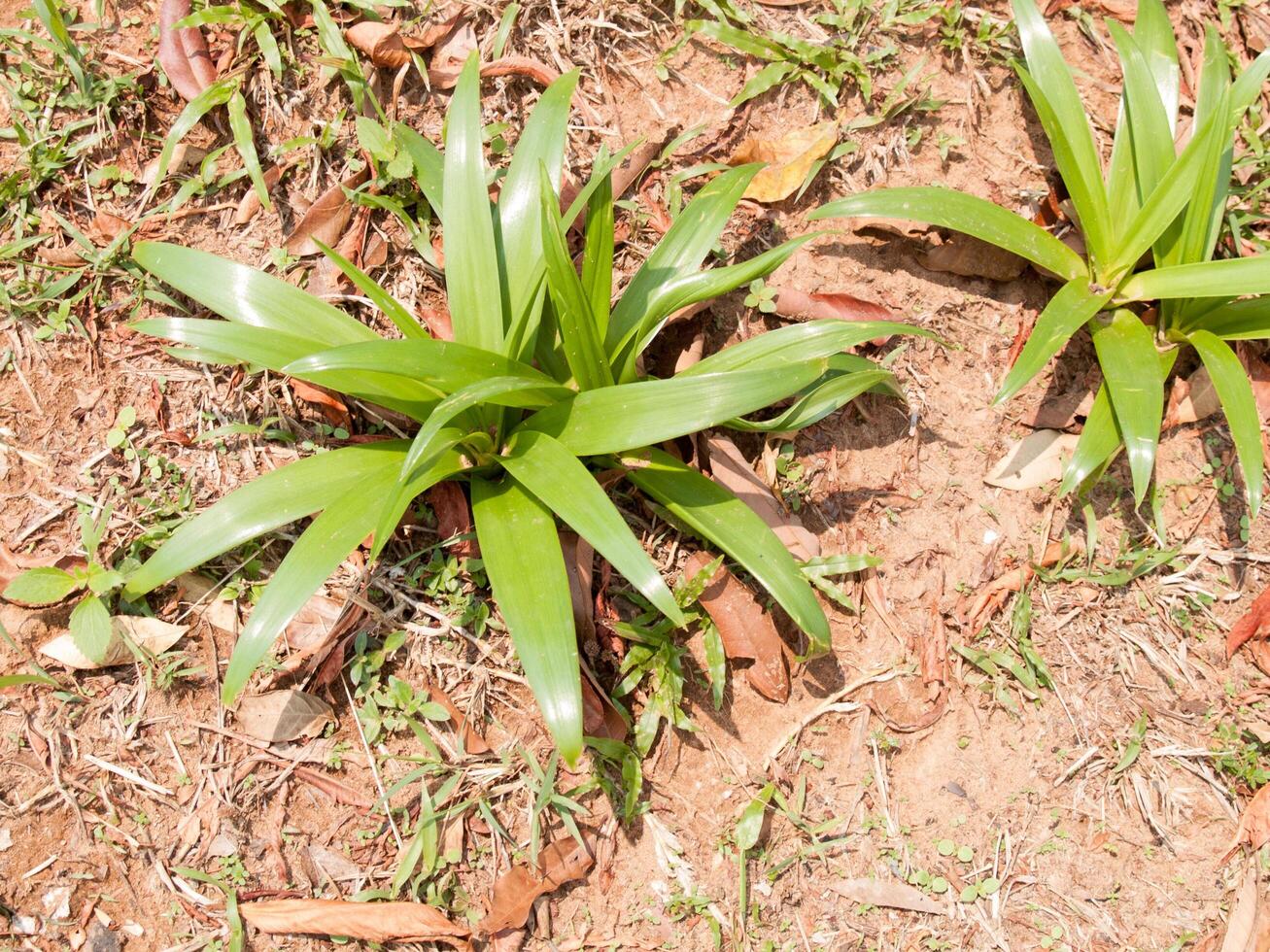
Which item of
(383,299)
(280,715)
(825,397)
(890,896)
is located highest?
(383,299)

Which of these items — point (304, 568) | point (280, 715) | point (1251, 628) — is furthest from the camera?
point (1251, 628)

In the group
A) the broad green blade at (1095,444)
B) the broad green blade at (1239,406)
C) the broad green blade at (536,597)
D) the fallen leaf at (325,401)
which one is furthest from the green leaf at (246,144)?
the broad green blade at (1239,406)

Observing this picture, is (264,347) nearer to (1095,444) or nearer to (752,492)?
(752,492)

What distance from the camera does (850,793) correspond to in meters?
2.72

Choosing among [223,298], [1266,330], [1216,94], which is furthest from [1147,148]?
[223,298]

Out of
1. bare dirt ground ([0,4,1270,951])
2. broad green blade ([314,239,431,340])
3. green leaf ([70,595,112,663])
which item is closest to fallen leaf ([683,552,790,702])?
bare dirt ground ([0,4,1270,951])

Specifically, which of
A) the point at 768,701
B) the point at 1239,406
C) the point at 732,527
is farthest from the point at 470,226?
the point at 1239,406

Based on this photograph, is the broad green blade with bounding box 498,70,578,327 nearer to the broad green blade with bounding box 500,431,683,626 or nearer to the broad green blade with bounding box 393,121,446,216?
the broad green blade with bounding box 393,121,446,216

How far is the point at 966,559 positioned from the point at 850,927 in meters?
1.06

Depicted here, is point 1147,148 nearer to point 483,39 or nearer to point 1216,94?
point 1216,94

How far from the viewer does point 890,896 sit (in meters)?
2.65

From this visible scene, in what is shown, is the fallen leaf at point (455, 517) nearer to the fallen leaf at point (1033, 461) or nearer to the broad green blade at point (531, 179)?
the broad green blade at point (531, 179)

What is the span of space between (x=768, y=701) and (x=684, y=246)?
4.14ft

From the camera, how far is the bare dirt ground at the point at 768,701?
2.57 metres
